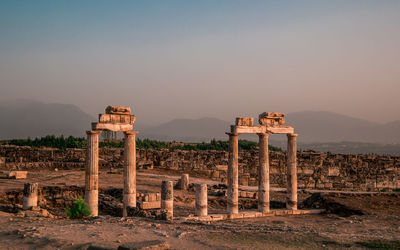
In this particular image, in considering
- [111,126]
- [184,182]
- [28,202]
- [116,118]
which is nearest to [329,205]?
[184,182]

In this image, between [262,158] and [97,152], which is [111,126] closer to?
[97,152]

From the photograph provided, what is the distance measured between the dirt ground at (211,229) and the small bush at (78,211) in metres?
0.35

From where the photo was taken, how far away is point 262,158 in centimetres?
1942

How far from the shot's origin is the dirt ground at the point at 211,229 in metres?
10.6

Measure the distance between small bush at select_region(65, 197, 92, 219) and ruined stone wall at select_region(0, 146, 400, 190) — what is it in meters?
16.1

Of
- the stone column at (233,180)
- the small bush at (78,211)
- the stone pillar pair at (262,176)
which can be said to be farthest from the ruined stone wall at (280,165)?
the small bush at (78,211)

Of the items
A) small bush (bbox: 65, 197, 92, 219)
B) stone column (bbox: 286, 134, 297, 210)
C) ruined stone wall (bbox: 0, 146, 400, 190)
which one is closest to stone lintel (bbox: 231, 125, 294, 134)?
stone column (bbox: 286, 134, 297, 210)

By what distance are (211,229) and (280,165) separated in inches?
791

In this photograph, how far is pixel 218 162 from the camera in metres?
32.3

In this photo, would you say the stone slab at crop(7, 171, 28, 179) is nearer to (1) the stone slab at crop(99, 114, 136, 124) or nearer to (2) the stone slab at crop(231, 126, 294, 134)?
(1) the stone slab at crop(99, 114, 136, 124)

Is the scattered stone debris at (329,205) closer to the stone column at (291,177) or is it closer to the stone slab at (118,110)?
the stone column at (291,177)

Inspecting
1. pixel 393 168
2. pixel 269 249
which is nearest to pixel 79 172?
pixel 269 249

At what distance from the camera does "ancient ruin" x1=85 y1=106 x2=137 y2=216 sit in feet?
52.5

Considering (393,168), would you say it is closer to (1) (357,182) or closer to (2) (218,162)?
(1) (357,182)
